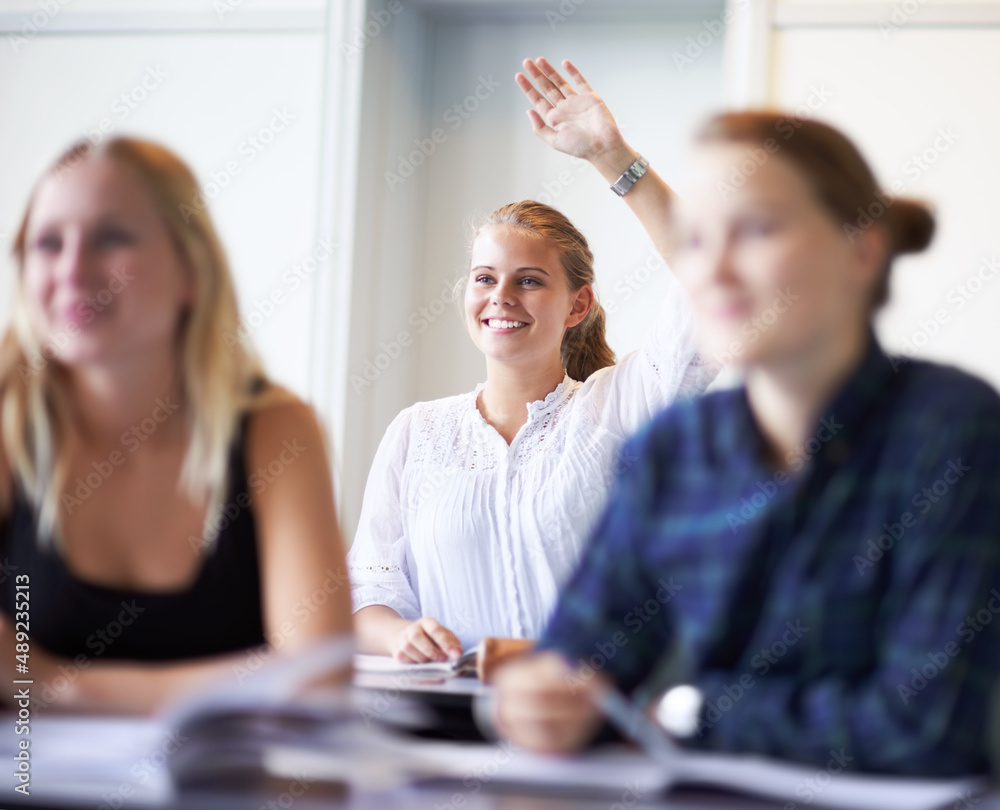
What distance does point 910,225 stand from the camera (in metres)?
0.66

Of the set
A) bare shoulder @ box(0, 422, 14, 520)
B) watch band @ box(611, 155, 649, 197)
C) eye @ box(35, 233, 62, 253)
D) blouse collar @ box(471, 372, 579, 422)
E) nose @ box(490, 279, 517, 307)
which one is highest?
watch band @ box(611, 155, 649, 197)

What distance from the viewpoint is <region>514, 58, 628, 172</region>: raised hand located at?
1.08 metres

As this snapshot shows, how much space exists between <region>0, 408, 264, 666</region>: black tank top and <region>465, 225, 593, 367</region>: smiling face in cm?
85

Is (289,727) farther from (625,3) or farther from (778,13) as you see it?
(625,3)

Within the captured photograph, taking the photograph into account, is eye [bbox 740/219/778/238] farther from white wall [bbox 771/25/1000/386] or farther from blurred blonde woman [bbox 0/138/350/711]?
white wall [bbox 771/25/1000/386]

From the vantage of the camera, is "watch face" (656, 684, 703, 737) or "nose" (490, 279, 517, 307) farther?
"nose" (490, 279, 517, 307)

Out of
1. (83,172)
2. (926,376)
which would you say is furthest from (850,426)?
(83,172)

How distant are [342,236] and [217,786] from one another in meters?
1.83

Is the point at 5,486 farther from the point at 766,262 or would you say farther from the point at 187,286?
the point at 766,262

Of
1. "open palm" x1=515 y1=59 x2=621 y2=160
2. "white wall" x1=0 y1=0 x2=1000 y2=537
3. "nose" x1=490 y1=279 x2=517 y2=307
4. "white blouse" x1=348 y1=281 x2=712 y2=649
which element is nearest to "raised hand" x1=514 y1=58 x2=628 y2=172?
"open palm" x1=515 y1=59 x2=621 y2=160

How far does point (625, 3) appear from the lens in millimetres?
2389

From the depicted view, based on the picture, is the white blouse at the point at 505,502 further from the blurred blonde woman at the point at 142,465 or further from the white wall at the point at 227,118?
the white wall at the point at 227,118

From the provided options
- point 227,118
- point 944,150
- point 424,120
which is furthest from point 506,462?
point 424,120

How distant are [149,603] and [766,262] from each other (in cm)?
48
